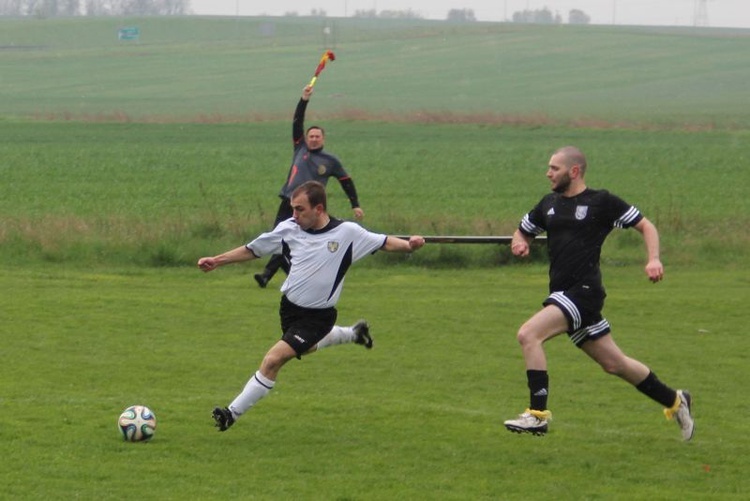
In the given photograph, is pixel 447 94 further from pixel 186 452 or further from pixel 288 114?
pixel 186 452

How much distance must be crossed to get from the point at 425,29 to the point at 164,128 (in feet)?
241

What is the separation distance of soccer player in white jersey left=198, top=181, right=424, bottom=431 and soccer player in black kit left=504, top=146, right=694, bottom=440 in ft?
3.38

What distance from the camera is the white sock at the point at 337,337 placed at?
10852mm

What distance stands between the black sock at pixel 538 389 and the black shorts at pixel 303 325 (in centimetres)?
159

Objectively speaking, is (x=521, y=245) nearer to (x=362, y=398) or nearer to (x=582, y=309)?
(x=582, y=309)

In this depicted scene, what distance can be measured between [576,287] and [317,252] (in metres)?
1.90

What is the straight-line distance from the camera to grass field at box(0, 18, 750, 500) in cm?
893

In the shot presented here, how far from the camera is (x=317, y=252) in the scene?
984 centimetres

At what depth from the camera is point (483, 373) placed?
12594 millimetres

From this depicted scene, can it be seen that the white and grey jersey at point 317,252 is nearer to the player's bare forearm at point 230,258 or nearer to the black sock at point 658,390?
the player's bare forearm at point 230,258

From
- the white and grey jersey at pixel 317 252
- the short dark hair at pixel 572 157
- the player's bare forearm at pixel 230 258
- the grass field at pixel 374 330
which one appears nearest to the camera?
the grass field at pixel 374 330

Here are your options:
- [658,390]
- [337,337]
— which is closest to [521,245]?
[658,390]

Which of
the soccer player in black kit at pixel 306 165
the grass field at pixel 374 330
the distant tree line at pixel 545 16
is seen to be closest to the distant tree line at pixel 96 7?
the distant tree line at pixel 545 16

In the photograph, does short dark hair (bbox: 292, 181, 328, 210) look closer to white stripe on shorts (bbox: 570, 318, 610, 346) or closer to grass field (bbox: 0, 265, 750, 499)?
grass field (bbox: 0, 265, 750, 499)
